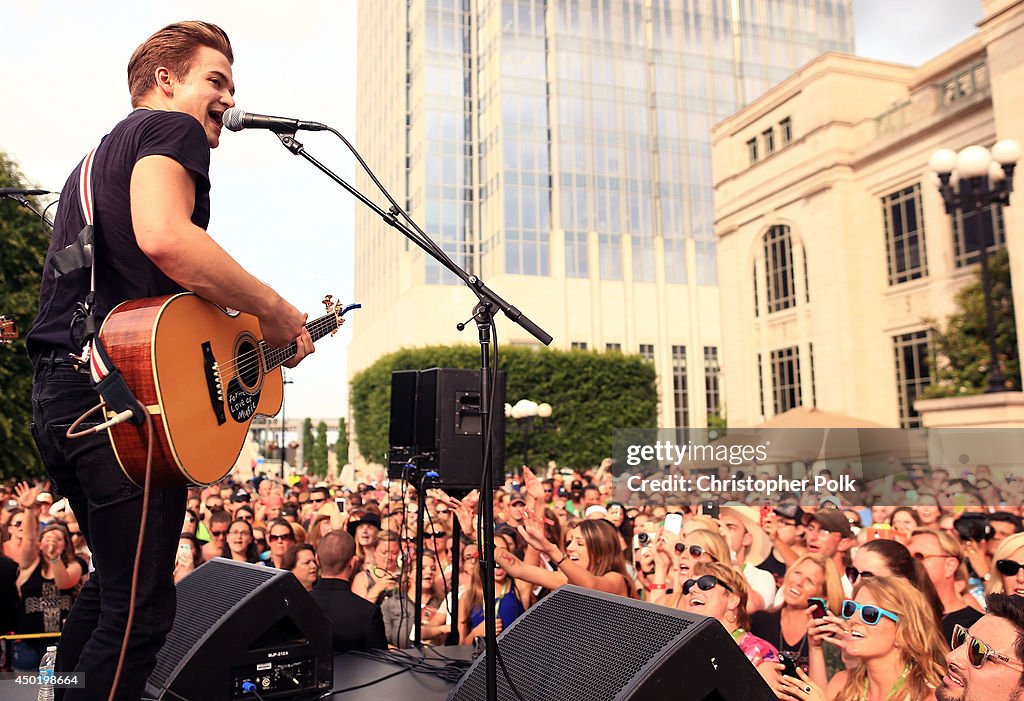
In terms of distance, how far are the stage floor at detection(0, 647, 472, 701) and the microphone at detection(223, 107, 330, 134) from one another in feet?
7.27

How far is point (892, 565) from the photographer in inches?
179

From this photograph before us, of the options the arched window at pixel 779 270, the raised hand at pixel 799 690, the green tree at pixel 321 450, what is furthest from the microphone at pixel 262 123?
the green tree at pixel 321 450

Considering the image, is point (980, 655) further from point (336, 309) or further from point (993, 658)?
point (336, 309)

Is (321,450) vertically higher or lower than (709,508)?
lower

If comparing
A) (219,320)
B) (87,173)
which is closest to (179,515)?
(219,320)

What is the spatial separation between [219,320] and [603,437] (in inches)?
1237

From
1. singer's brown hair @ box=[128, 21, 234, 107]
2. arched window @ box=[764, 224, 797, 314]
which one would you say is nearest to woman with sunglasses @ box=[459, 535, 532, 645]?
singer's brown hair @ box=[128, 21, 234, 107]

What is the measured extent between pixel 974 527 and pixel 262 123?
5.60 meters

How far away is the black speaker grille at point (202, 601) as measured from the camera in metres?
3.24

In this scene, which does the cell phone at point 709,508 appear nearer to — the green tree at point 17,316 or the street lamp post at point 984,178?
the street lamp post at point 984,178

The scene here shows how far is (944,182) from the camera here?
443 inches

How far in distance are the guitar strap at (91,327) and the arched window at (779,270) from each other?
28.0m

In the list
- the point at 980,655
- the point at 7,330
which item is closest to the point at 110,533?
the point at 7,330

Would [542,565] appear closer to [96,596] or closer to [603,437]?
[96,596]
